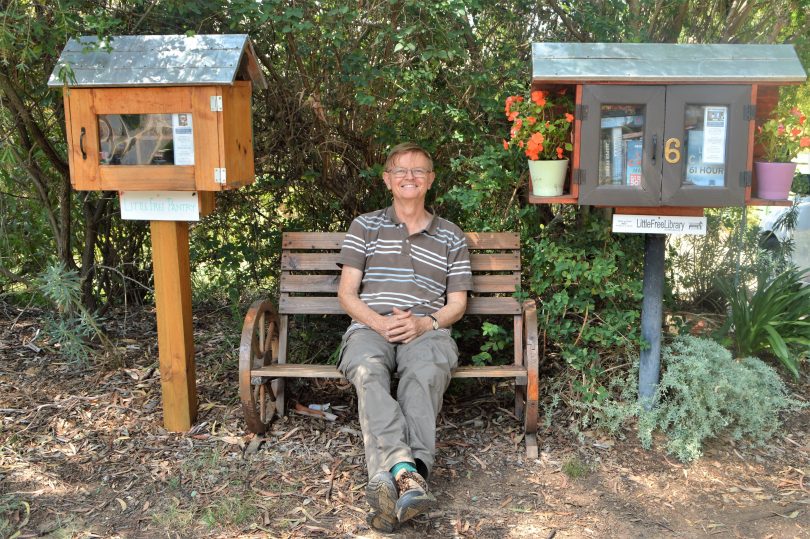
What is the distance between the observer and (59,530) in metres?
3.07

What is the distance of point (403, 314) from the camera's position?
3.73 m

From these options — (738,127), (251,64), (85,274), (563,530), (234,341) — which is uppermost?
(251,64)

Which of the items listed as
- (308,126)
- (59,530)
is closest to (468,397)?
(308,126)

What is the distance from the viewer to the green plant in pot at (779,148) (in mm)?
3367

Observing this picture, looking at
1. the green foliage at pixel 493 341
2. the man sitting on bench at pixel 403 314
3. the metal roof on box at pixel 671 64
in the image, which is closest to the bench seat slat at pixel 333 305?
the green foliage at pixel 493 341

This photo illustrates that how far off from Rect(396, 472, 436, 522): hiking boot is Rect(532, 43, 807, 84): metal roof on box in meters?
1.86

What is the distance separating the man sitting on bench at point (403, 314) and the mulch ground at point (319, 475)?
31 centimetres

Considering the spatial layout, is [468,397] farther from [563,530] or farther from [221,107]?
[221,107]

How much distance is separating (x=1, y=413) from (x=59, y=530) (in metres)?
1.26

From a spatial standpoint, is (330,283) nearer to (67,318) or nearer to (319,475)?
(319,475)

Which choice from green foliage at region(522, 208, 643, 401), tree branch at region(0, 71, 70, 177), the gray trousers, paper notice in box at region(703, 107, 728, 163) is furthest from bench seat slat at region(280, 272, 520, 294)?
tree branch at region(0, 71, 70, 177)

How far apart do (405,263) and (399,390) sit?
0.71m

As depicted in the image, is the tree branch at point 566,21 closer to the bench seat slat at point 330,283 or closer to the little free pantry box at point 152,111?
the bench seat slat at point 330,283

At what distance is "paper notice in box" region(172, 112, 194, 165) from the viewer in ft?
11.6
